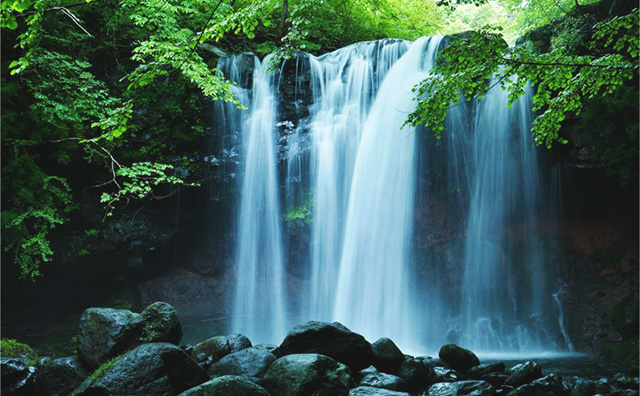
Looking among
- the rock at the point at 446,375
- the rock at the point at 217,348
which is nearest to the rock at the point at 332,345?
the rock at the point at 217,348

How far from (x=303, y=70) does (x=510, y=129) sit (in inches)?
259

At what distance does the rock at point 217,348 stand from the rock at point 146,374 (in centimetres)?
131

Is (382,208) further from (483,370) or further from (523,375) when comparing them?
(523,375)

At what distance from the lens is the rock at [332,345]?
21.6ft

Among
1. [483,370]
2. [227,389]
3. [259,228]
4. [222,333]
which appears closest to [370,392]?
[227,389]

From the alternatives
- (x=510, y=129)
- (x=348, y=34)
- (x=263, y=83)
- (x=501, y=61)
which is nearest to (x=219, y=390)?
(x=501, y=61)

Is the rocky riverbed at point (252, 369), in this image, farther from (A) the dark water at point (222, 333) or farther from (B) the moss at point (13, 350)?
(A) the dark water at point (222, 333)

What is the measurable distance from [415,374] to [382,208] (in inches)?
236

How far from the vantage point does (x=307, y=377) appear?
5.46 metres

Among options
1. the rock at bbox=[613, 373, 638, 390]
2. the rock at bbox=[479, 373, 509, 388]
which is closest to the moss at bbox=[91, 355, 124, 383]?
the rock at bbox=[479, 373, 509, 388]

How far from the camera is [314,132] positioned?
1332 centimetres

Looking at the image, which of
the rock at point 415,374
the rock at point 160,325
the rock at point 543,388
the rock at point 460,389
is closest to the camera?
the rock at point 543,388

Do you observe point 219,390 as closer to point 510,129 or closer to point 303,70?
point 510,129

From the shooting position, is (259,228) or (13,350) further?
(259,228)
